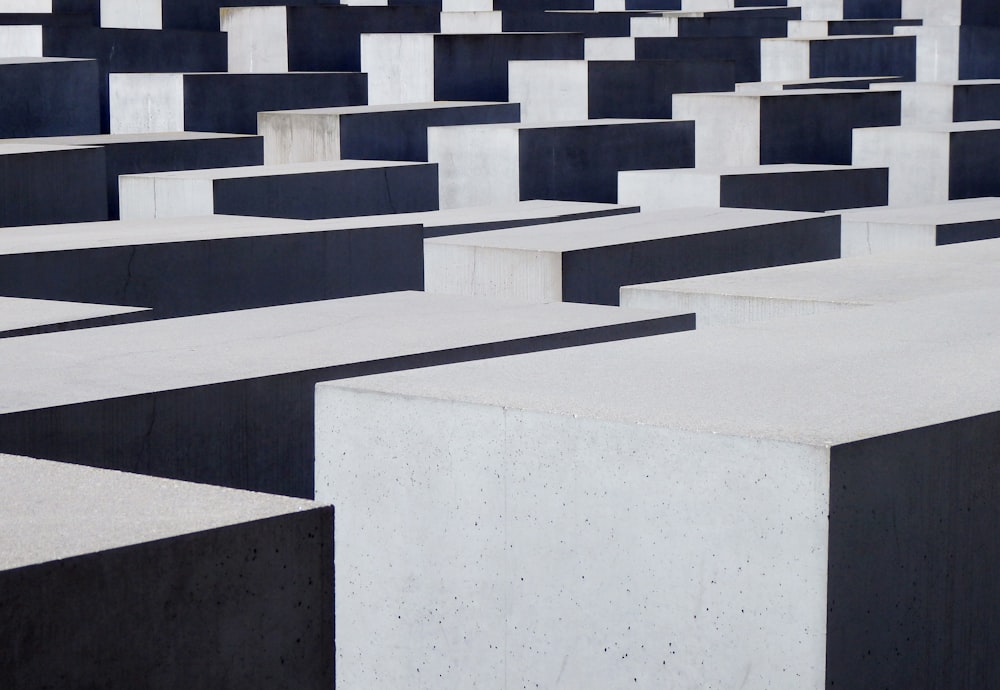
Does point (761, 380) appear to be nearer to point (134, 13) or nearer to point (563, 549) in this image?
point (563, 549)

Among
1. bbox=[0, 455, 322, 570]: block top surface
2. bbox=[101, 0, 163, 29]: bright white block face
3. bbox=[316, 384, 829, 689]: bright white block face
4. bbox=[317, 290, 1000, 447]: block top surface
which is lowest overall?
bbox=[316, 384, 829, 689]: bright white block face

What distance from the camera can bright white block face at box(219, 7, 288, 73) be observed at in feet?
58.4

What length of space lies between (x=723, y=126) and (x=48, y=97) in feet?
18.3

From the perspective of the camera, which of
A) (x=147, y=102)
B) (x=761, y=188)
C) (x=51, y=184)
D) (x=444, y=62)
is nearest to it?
(x=51, y=184)

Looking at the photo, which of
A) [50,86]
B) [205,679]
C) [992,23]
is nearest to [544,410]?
[205,679]

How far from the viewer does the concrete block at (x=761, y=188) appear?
1117 cm

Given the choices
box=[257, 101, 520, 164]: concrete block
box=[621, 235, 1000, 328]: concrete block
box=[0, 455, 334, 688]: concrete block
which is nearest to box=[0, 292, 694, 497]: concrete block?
box=[621, 235, 1000, 328]: concrete block

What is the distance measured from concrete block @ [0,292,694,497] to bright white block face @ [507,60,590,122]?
9367mm

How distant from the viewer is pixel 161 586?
254 cm

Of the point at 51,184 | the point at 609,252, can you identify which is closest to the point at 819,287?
the point at 609,252

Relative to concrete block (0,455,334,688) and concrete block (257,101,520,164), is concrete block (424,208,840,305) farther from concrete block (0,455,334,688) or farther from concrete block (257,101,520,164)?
concrete block (0,455,334,688)

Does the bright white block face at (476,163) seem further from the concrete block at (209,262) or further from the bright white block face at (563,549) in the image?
the bright white block face at (563,549)

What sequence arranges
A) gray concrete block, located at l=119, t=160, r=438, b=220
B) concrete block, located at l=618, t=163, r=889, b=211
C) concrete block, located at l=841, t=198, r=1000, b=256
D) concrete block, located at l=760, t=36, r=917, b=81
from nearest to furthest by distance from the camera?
concrete block, located at l=841, t=198, r=1000, b=256, gray concrete block, located at l=119, t=160, r=438, b=220, concrete block, located at l=618, t=163, r=889, b=211, concrete block, located at l=760, t=36, r=917, b=81

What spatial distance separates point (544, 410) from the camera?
12.1 feet
